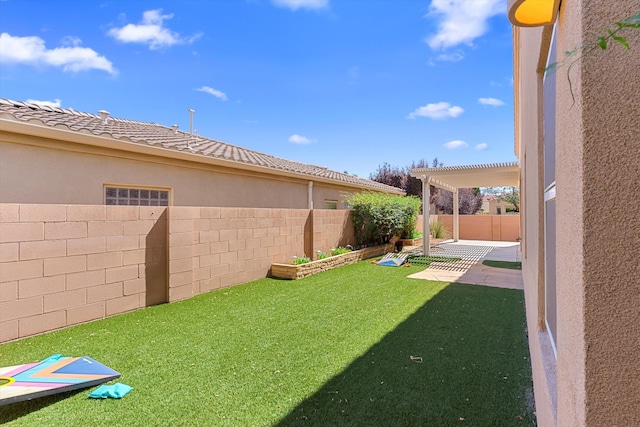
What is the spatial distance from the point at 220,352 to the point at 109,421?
66.6 inches

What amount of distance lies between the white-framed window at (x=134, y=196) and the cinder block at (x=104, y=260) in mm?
2248

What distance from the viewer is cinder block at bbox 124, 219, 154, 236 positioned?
263 inches

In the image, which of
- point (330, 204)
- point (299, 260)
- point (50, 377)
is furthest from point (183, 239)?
point (330, 204)

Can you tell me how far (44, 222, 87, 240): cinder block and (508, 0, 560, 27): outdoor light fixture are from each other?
264 inches

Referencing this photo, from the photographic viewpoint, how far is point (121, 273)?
654 centimetres

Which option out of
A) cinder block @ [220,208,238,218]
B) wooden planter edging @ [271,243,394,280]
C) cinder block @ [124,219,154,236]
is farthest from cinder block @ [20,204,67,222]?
wooden planter edging @ [271,243,394,280]

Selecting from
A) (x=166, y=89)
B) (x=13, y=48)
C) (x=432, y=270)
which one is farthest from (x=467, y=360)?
(x=166, y=89)

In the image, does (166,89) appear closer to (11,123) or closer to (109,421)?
(11,123)

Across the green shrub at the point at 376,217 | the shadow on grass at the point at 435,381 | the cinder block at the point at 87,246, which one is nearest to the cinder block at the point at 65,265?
the cinder block at the point at 87,246

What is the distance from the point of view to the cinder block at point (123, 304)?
635cm

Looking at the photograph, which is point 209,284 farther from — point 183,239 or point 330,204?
point 330,204

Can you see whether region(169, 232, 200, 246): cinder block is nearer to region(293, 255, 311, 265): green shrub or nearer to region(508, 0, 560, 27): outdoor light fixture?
region(293, 255, 311, 265): green shrub

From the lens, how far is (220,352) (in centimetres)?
481

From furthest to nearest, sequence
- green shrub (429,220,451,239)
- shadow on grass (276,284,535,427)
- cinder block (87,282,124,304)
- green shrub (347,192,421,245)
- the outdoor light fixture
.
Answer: green shrub (429,220,451,239)
green shrub (347,192,421,245)
cinder block (87,282,124,304)
shadow on grass (276,284,535,427)
the outdoor light fixture
